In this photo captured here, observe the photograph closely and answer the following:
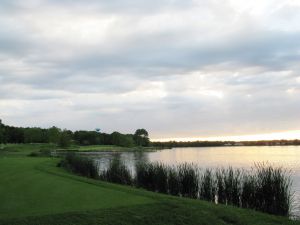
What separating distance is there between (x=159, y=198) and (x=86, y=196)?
2.42 meters

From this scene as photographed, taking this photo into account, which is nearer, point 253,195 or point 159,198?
point 159,198

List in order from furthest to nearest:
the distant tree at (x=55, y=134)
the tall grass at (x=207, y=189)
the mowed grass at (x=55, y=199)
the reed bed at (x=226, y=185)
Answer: the distant tree at (x=55, y=134), the tall grass at (x=207, y=189), the reed bed at (x=226, y=185), the mowed grass at (x=55, y=199)

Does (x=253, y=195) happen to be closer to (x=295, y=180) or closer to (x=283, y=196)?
(x=283, y=196)

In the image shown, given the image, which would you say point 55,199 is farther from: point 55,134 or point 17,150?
point 55,134

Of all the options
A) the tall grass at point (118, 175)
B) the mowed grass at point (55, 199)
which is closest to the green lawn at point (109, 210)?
the mowed grass at point (55, 199)

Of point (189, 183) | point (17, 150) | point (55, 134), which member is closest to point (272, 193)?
point (189, 183)

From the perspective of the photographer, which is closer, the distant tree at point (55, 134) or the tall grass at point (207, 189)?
the tall grass at point (207, 189)

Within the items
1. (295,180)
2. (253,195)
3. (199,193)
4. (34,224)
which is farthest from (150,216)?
(295,180)

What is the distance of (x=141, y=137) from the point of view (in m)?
191

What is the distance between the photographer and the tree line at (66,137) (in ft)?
399

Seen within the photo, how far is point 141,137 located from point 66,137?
3163 inches

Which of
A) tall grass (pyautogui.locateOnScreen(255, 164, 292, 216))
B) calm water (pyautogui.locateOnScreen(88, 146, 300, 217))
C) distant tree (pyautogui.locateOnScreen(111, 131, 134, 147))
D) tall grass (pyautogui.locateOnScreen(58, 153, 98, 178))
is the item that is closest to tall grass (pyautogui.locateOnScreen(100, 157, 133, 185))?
tall grass (pyautogui.locateOnScreen(58, 153, 98, 178))

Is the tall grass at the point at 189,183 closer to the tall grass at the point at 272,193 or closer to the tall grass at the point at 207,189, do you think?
the tall grass at the point at 207,189

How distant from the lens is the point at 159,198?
45.0 ft
